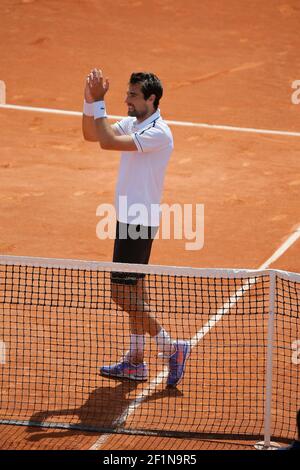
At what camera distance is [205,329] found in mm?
10820

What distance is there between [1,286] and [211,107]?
7.76 meters

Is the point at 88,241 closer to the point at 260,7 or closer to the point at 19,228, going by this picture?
the point at 19,228

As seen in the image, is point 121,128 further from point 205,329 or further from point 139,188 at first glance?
point 205,329

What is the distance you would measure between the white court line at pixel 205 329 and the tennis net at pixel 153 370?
1cm

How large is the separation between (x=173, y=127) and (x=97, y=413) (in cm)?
863

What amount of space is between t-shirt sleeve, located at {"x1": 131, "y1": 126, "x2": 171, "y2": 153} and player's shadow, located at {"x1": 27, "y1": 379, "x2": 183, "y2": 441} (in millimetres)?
2161

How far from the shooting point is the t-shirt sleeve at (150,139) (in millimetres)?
9298

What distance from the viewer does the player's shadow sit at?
891cm

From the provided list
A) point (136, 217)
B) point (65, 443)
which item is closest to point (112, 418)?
point (65, 443)

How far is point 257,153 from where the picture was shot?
16266mm

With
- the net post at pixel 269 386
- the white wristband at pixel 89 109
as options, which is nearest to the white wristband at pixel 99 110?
the white wristband at pixel 89 109

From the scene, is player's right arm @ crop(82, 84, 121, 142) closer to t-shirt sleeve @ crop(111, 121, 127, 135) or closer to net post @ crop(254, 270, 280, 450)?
t-shirt sleeve @ crop(111, 121, 127, 135)

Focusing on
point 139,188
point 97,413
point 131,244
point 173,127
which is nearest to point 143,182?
point 139,188

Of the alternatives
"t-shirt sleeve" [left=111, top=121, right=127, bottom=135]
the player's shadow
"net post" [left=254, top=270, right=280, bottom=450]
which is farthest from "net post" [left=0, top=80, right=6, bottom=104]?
"net post" [left=254, top=270, right=280, bottom=450]
